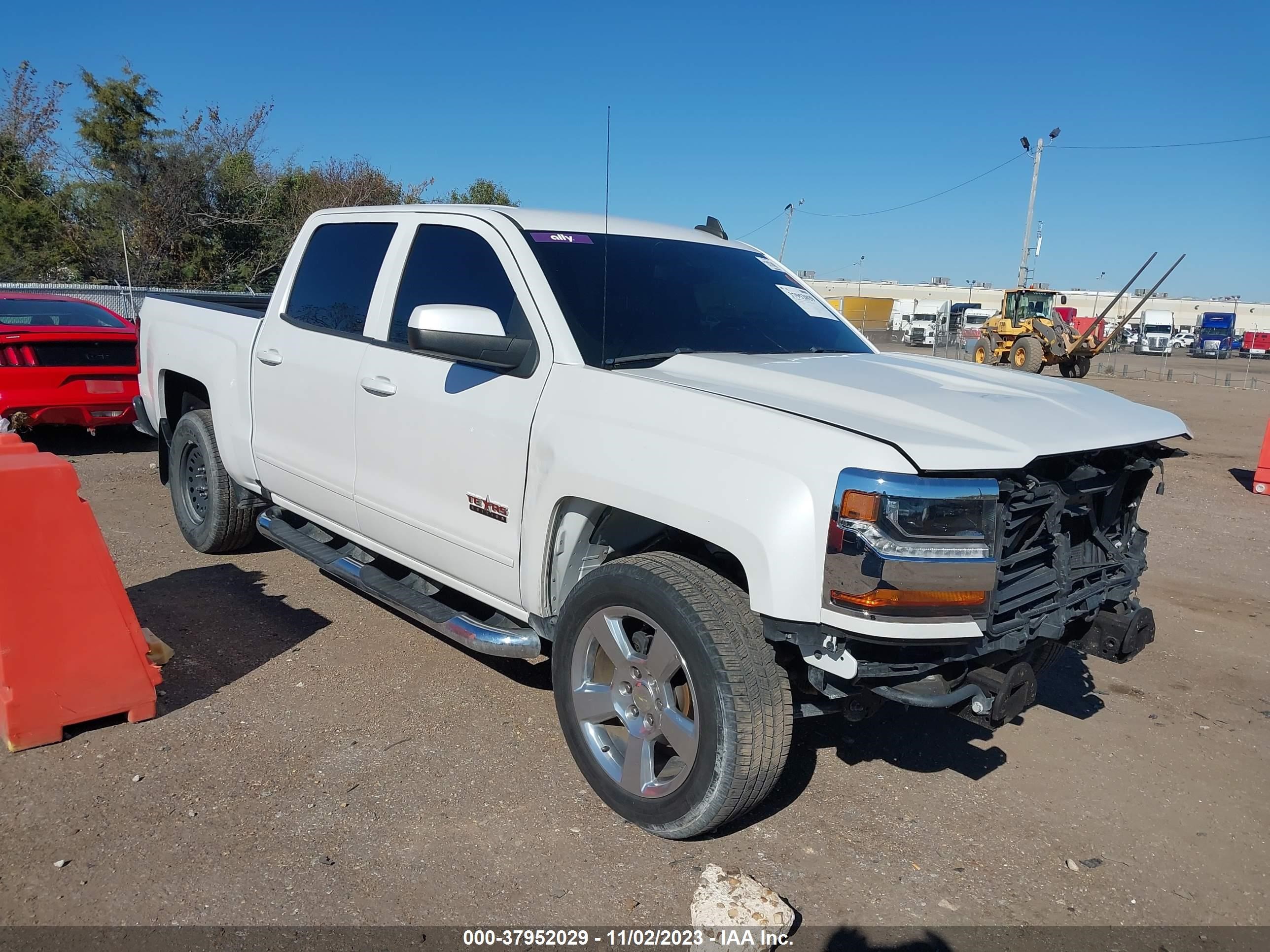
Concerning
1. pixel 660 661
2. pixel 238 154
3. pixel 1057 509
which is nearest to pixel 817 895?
pixel 660 661

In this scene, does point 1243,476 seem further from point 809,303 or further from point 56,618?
point 56,618

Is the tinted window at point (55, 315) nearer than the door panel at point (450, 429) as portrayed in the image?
No

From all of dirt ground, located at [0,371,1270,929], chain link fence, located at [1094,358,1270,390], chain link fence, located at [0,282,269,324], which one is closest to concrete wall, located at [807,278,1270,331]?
chain link fence, located at [1094,358,1270,390]

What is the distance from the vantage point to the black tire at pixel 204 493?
18.5ft

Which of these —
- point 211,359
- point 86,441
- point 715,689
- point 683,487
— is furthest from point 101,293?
point 715,689

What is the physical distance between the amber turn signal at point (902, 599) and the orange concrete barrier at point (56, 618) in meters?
2.77

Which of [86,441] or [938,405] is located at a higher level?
[938,405]

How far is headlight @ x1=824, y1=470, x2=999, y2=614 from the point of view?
2.58 m

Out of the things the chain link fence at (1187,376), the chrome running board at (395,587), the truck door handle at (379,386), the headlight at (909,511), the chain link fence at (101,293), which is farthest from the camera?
the chain link fence at (1187,376)

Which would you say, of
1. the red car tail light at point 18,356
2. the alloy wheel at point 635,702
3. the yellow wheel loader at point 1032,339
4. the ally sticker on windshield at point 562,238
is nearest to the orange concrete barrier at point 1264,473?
the ally sticker on windshield at point 562,238

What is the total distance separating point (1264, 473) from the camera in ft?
32.7

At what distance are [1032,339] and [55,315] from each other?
86.0 ft

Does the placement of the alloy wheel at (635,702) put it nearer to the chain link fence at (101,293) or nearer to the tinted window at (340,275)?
the tinted window at (340,275)

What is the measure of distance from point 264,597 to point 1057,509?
4.21 metres
